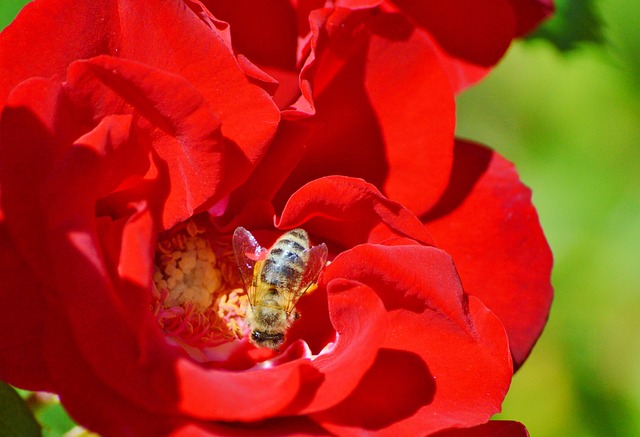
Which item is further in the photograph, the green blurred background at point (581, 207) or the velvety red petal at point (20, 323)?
the green blurred background at point (581, 207)

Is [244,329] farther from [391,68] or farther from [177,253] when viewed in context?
[391,68]

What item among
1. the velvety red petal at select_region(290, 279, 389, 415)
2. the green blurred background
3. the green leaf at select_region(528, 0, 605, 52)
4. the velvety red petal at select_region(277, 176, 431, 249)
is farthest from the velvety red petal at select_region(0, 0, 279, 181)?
the green blurred background

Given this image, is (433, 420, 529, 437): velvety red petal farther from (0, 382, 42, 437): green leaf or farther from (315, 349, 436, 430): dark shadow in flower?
(0, 382, 42, 437): green leaf

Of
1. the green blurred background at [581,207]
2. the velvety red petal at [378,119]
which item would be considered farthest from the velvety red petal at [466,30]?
the green blurred background at [581,207]

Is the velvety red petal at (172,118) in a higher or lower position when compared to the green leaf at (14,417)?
higher

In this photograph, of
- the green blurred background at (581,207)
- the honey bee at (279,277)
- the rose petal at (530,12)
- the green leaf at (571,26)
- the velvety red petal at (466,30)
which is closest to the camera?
the honey bee at (279,277)

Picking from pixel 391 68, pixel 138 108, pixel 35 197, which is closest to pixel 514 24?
pixel 391 68

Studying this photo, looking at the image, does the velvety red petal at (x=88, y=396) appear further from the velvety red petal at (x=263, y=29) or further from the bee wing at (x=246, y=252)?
the velvety red petal at (x=263, y=29)

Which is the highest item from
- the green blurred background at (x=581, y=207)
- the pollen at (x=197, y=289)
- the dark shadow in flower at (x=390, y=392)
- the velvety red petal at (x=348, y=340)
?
the velvety red petal at (x=348, y=340)
